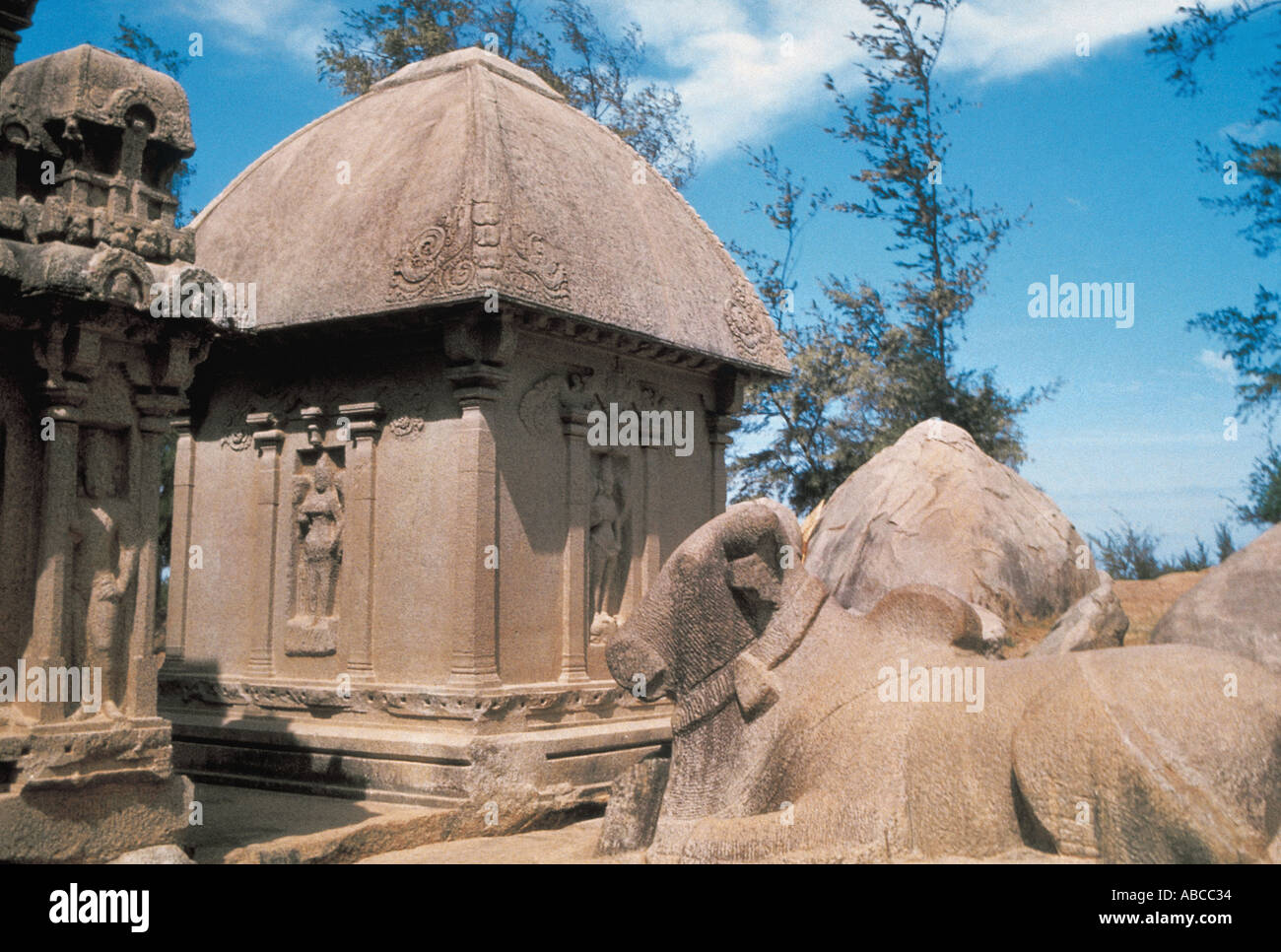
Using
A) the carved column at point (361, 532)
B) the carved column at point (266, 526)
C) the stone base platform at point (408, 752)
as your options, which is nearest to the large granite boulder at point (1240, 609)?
the stone base platform at point (408, 752)

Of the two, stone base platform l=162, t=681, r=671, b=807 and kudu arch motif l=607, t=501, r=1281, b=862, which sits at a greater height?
kudu arch motif l=607, t=501, r=1281, b=862

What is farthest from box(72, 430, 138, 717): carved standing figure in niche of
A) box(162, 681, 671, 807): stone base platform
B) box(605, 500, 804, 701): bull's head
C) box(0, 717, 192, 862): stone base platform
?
box(162, 681, 671, 807): stone base platform

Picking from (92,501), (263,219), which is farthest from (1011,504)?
(92,501)

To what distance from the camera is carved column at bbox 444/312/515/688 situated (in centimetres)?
841

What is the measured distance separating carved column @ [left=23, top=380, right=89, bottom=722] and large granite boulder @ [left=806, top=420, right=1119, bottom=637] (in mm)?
7520

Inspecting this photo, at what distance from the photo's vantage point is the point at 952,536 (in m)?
11.8

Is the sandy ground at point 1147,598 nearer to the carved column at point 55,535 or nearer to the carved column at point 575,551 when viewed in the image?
the carved column at point 575,551

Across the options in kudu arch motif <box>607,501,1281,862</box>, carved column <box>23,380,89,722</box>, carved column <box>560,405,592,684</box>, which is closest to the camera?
kudu arch motif <box>607,501,1281,862</box>

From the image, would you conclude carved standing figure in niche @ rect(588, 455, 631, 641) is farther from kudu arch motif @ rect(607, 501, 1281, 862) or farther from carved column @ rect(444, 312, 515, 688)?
kudu arch motif @ rect(607, 501, 1281, 862)

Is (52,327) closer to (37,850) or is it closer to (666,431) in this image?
(37,850)

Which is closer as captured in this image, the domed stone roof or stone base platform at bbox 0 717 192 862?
stone base platform at bbox 0 717 192 862

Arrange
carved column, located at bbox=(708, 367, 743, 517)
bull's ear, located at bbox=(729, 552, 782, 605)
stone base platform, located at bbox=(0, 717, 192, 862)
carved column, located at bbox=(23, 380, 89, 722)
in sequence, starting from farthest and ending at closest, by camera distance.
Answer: carved column, located at bbox=(708, 367, 743, 517), carved column, located at bbox=(23, 380, 89, 722), bull's ear, located at bbox=(729, 552, 782, 605), stone base platform, located at bbox=(0, 717, 192, 862)

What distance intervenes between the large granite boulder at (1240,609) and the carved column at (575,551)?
160 inches

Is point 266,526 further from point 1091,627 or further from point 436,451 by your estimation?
point 1091,627
